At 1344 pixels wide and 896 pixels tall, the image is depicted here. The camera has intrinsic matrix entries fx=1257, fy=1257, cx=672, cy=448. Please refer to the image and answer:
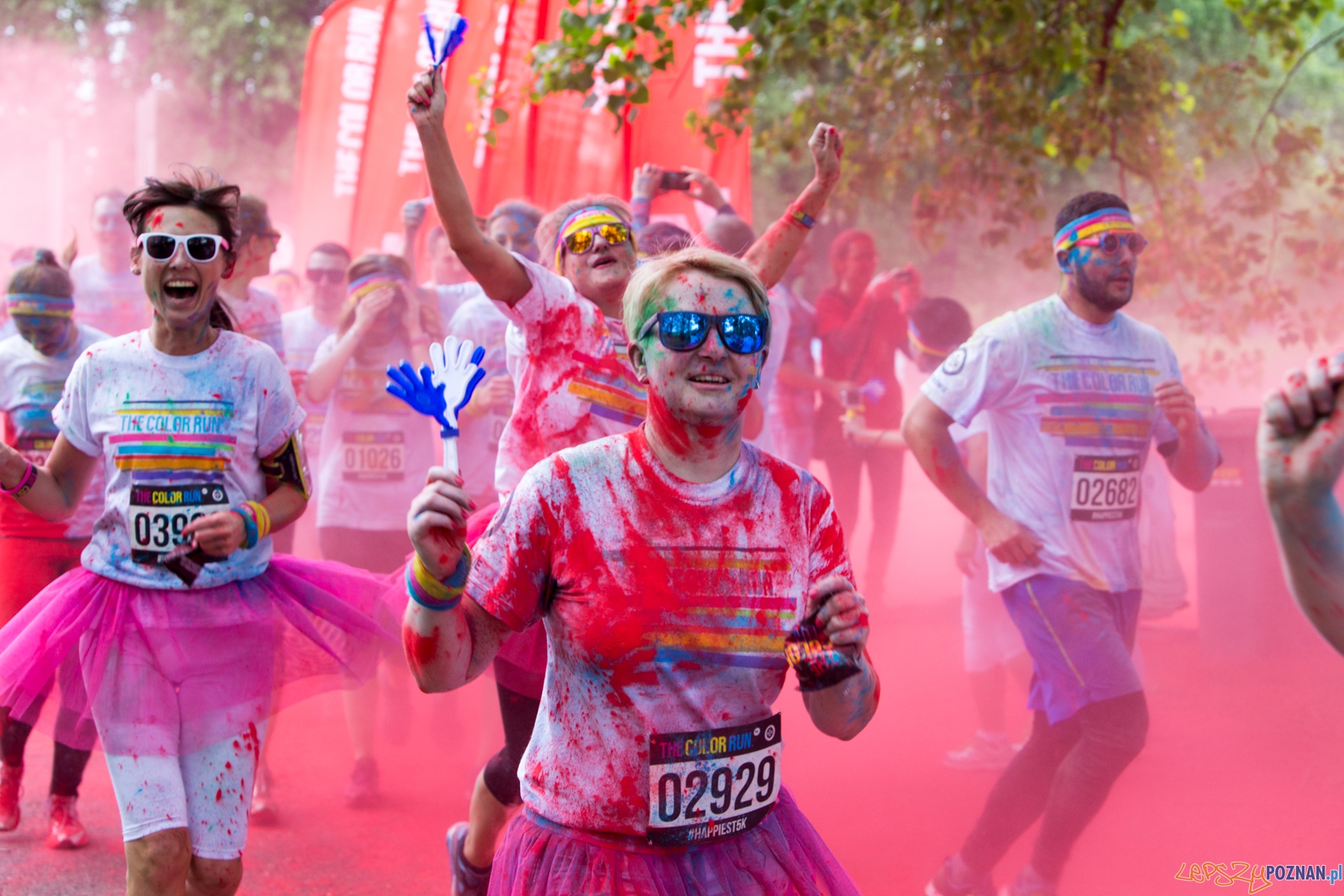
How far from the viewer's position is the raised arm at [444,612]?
2086 millimetres

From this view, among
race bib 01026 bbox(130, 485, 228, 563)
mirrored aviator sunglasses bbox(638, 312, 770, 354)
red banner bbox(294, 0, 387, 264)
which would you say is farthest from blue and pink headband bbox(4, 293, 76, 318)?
red banner bbox(294, 0, 387, 264)

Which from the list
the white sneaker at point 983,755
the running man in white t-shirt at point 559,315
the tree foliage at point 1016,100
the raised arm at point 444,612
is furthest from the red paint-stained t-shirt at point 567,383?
the tree foliage at point 1016,100

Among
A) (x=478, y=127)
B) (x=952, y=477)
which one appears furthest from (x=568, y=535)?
(x=478, y=127)

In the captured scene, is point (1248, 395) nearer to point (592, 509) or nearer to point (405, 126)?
point (405, 126)

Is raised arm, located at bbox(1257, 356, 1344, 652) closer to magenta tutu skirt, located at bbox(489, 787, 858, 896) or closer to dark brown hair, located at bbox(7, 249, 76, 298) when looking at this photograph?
magenta tutu skirt, located at bbox(489, 787, 858, 896)

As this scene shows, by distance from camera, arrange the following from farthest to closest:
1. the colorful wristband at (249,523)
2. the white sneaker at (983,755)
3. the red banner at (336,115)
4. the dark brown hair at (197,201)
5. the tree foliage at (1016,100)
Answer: the red banner at (336,115)
the tree foliage at (1016,100)
the white sneaker at (983,755)
the dark brown hair at (197,201)
the colorful wristband at (249,523)

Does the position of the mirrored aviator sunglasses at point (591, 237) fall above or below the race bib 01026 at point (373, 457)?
above

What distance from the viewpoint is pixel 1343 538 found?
1.99 meters

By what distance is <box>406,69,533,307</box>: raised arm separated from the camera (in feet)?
10.6

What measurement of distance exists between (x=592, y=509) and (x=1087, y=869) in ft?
10.4

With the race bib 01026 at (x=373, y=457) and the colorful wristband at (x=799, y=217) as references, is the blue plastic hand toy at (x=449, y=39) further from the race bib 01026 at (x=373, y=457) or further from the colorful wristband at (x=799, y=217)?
the race bib 01026 at (x=373, y=457)

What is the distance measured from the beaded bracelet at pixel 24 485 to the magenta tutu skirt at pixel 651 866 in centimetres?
200

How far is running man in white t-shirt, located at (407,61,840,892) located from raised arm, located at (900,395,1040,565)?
3.66ft

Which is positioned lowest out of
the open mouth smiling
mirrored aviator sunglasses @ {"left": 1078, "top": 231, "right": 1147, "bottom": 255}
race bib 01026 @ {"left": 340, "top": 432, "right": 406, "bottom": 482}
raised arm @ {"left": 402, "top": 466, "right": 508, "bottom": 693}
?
race bib 01026 @ {"left": 340, "top": 432, "right": 406, "bottom": 482}
